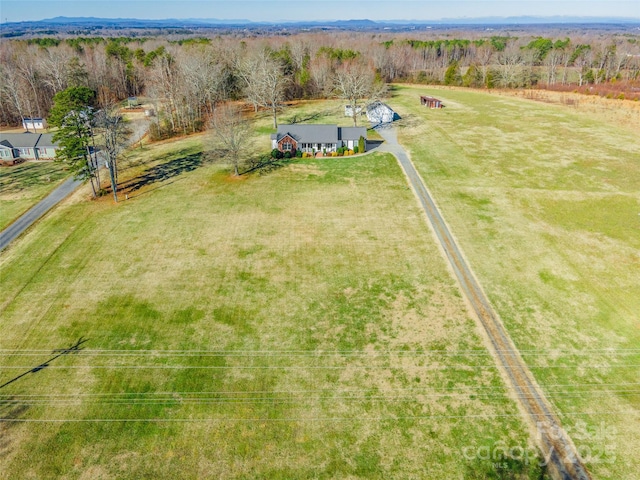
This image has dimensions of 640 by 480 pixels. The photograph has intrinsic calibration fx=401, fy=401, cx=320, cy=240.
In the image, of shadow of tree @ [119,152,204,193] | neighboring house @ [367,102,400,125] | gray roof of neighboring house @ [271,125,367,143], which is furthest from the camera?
neighboring house @ [367,102,400,125]

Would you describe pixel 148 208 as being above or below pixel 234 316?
above

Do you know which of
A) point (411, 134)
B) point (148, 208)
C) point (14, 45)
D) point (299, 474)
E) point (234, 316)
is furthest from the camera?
point (14, 45)

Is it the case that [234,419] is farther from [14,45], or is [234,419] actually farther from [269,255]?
[14,45]

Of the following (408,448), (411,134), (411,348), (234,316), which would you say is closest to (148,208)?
(234,316)

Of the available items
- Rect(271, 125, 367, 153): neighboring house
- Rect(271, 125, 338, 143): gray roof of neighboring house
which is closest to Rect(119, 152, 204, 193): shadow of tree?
Rect(271, 125, 367, 153): neighboring house

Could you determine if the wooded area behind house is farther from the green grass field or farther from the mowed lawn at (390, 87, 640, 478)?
the green grass field

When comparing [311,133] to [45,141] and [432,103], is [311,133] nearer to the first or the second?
[45,141]

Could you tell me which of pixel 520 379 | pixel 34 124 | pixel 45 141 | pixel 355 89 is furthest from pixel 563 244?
pixel 34 124
